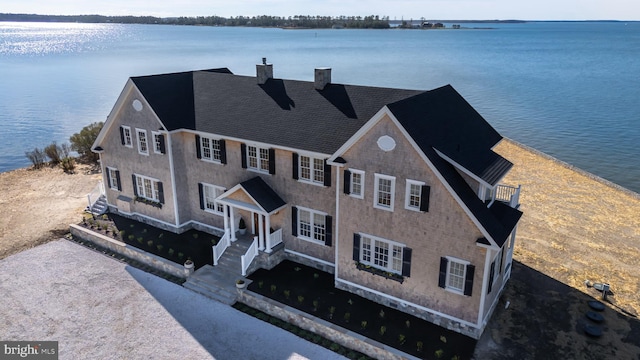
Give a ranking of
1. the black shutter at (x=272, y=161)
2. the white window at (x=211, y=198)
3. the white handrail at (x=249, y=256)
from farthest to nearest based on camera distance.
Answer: the white window at (x=211, y=198), the black shutter at (x=272, y=161), the white handrail at (x=249, y=256)

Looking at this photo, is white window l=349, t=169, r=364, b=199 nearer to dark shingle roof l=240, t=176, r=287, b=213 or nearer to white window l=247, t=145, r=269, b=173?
dark shingle roof l=240, t=176, r=287, b=213

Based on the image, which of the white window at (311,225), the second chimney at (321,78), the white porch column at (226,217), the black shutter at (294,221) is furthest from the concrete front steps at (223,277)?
the second chimney at (321,78)

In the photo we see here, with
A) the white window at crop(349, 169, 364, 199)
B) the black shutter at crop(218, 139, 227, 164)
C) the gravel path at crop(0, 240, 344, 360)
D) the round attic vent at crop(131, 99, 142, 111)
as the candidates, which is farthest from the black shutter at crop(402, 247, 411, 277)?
the round attic vent at crop(131, 99, 142, 111)

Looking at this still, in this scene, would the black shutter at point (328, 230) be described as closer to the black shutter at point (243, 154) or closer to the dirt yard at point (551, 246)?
the black shutter at point (243, 154)

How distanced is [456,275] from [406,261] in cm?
226

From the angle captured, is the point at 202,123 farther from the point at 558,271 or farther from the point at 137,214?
the point at 558,271

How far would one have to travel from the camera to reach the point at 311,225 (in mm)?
24281

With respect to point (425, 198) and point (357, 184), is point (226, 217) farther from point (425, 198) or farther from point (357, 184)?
point (425, 198)

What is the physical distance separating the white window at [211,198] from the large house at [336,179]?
0.09 meters

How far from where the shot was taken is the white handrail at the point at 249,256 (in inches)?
934

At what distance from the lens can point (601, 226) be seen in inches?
1211

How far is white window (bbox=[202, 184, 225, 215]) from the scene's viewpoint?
28009mm

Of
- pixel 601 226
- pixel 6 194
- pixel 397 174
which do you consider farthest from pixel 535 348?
pixel 6 194

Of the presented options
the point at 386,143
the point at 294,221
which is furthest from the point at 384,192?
the point at 294,221
